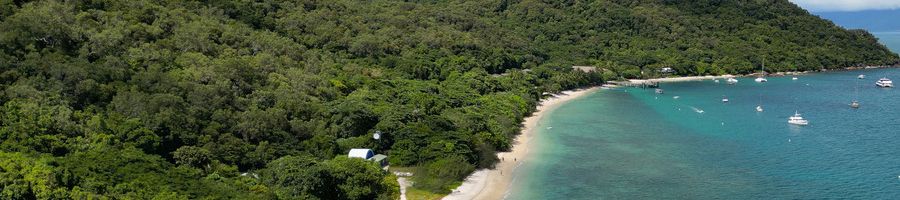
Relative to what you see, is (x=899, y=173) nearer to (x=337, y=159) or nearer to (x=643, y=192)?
(x=643, y=192)

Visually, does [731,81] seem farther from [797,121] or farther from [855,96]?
[797,121]

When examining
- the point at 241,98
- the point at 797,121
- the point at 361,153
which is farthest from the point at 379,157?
the point at 797,121

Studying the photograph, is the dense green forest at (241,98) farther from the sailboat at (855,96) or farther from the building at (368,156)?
the sailboat at (855,96)

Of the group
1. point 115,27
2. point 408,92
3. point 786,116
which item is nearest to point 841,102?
point 786,116

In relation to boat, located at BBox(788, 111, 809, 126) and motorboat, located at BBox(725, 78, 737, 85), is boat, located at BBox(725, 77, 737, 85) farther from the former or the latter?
boat, located at BBox(788, 111, 809, 126)

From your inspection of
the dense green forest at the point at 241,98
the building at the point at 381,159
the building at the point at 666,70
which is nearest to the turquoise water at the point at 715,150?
the dense green forest at the point at 241,98

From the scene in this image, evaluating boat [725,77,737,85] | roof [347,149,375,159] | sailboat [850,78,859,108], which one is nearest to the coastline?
roof [347,149,375,159]
